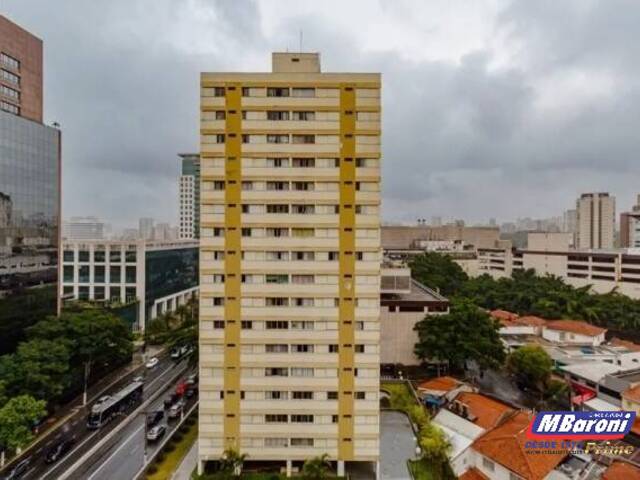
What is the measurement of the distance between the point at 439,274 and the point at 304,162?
61322mm

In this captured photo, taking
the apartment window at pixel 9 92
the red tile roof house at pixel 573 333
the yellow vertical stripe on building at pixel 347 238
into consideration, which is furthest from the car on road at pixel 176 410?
the red tile roof house at pixel 573 333

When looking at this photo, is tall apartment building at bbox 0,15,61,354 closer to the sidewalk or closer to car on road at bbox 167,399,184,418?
car on road at bbox 167,399,184,418

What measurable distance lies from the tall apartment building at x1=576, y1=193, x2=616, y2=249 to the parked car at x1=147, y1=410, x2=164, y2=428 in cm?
11963

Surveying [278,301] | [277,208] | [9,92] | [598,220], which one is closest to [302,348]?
[278,301]

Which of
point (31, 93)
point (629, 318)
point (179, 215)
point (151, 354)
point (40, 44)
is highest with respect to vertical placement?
point (40, 44)

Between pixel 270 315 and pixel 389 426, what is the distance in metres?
14.0

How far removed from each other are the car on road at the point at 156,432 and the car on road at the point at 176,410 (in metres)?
2.52

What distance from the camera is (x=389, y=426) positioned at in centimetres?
3156

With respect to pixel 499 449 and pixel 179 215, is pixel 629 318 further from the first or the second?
pixel 179 215

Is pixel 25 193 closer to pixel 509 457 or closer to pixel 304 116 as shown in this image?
pixel 304 116

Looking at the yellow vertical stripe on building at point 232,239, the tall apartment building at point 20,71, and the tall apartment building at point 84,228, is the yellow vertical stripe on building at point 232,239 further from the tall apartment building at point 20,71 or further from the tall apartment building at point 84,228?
the tall apartment building at point 84,228

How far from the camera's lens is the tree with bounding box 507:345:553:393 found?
127 ft

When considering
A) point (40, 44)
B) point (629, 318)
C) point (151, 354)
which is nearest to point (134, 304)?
point (151, 354)

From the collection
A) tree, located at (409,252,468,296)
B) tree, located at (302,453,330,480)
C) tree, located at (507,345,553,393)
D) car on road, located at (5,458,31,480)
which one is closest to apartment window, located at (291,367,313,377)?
tree, located at (302,453,330,480)
